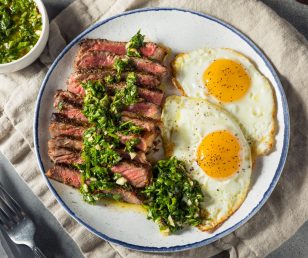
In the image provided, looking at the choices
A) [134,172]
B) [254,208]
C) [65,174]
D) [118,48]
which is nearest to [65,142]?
[65,174]

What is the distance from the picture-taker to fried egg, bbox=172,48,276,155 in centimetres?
528

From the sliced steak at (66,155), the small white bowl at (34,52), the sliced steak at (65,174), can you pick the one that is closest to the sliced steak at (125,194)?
the sliced steak at (65,174)

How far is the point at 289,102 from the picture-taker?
550 centimetres

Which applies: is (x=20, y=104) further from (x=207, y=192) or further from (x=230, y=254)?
(x=230, y=254)

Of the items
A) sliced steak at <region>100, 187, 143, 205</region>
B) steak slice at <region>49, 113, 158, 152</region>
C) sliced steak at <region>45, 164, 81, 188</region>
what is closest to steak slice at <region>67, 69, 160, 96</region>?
steak slice at <region>49, 113, 158, 152</region>

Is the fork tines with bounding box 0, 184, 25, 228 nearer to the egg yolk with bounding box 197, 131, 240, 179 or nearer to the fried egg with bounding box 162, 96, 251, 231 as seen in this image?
the fried egg with bounding box 162, 96, 251, 231

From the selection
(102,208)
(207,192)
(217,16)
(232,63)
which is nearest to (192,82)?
(232,63)

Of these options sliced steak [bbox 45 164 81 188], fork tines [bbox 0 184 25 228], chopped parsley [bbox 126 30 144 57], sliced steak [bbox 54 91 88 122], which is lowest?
fork tines [bbox 0 184 25 228]

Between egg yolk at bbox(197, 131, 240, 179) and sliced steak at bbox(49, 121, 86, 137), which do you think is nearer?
egg yolk at bbox(197, 131, 240, 179)

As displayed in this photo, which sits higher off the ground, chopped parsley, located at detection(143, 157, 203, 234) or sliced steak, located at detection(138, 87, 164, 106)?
sliced steak, located at detection(138, 87, 164, 106)

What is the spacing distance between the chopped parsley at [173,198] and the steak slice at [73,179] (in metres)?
0.15

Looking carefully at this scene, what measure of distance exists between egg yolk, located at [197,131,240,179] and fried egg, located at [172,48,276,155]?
27 centimetres

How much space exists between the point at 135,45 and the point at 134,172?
4.64 ft

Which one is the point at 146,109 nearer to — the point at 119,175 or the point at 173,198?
the point at 119,175
